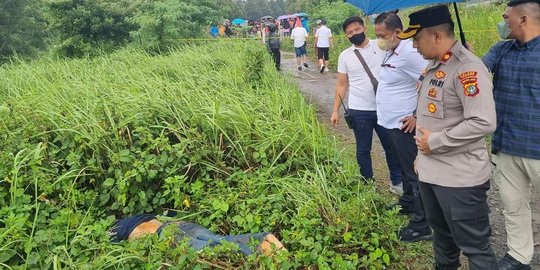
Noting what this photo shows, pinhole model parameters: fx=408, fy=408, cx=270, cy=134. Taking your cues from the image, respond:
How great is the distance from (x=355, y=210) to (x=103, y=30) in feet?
33.0

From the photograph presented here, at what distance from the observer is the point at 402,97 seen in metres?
3.02

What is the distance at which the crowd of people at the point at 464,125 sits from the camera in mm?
2008

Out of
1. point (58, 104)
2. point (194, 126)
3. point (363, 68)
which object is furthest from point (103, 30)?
point (363, 68)

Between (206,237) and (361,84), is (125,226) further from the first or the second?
(361,84)

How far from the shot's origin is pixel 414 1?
7.46ft

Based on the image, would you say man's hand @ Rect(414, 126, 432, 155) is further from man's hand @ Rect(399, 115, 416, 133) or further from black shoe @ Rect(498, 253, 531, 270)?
black shoe @ Rect(498, 253, 531, 270)

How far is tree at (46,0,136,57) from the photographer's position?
33.3 feet

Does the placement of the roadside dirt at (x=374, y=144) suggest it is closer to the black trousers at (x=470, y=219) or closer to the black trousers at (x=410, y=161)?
the black trousers at (x=410, y=161)

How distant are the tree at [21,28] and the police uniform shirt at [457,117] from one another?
16905 mm

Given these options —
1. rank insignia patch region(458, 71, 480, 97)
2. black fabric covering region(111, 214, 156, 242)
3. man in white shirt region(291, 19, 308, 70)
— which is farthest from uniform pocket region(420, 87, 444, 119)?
man in white shirt region(291, 19, 308, 70)

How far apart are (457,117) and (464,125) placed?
116mm

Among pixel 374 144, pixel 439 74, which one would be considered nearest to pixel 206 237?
pixel 439 74

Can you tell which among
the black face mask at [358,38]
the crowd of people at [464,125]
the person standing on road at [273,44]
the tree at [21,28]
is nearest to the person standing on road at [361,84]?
the black face mask at [358,38]

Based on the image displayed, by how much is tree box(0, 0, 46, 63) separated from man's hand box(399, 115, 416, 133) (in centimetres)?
1641
